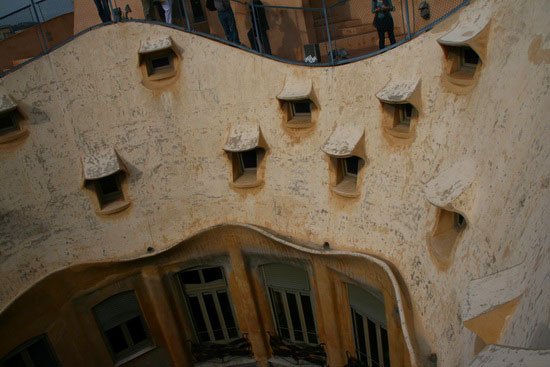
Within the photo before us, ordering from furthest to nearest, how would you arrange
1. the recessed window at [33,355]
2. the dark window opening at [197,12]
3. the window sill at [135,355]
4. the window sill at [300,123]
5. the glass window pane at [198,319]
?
the glass window pane at [198,319], the dark window opening at [197,12], the window sill at [135,355], the recessed window at [33,355], the window sill at [300,123]

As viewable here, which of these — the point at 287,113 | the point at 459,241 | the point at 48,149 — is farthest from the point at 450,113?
the point at 48,149

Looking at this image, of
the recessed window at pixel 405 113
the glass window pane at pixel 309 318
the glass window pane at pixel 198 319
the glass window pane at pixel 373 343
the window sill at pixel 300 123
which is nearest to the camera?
the recessed window at pixel 405 113

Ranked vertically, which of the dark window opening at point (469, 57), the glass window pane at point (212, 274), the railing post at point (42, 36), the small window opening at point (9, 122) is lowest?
the glass window pane at point (212, 274)

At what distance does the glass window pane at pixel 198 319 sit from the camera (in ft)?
57.2

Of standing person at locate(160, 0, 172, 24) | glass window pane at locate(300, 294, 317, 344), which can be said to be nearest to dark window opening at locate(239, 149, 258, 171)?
glass window pane at locate(300, 294, 317, 344)

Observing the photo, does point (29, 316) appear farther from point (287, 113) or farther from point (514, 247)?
point (514, 247)

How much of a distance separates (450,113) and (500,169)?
2.31 metres

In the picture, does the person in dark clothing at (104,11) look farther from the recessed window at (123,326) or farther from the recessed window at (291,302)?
the recessed window at (291,302)

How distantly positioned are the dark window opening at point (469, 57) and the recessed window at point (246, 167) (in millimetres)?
6283

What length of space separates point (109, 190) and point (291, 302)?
21.6ft

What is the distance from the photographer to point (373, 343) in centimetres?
1469

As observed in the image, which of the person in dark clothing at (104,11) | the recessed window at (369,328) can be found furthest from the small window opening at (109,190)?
the recessed window at (369,328)

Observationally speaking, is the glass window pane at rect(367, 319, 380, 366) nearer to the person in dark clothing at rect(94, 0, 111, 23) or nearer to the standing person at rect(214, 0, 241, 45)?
the standing person at rect(214, 0, 241, 45)

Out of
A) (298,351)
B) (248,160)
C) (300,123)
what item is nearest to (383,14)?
(300,123)
